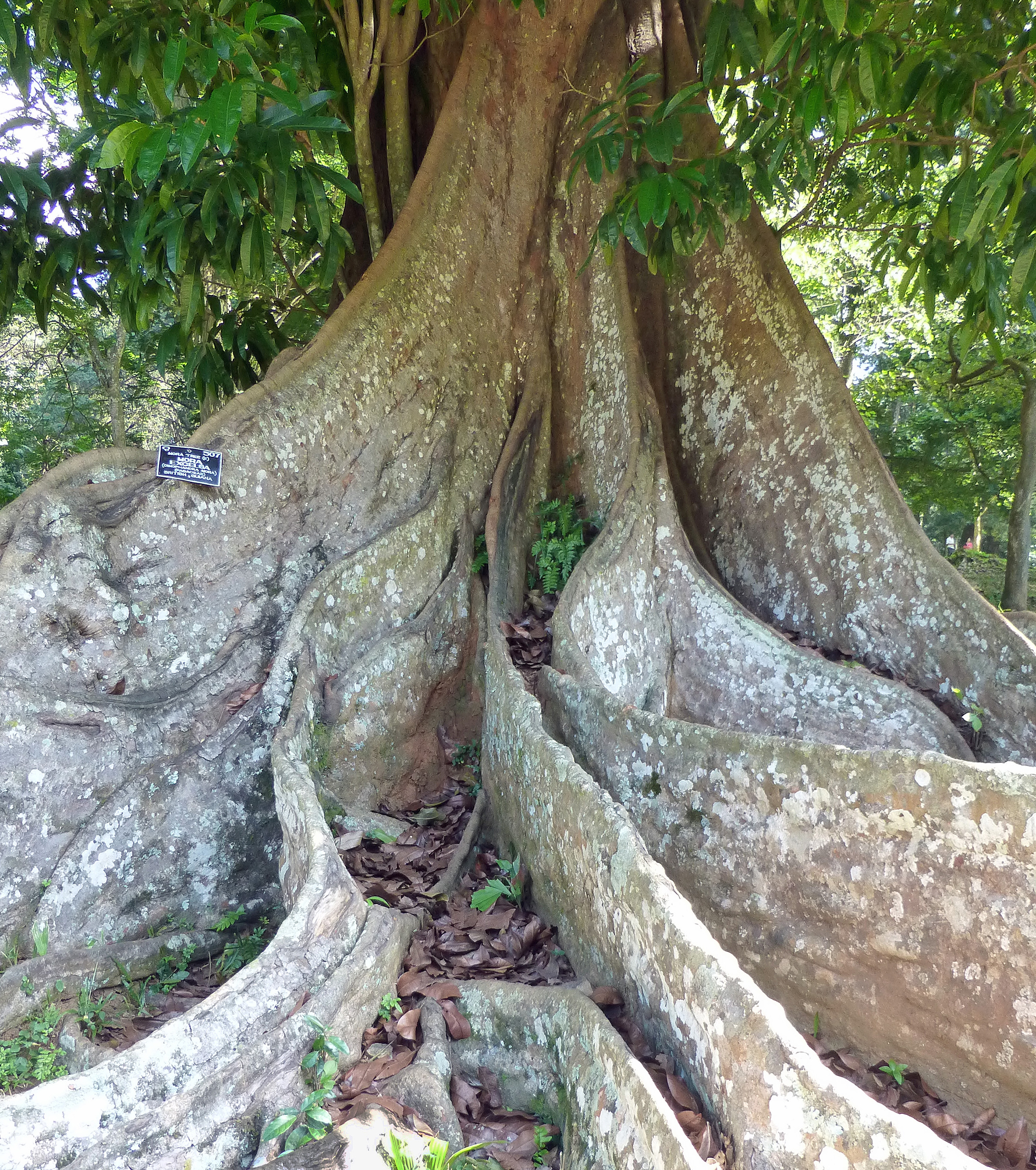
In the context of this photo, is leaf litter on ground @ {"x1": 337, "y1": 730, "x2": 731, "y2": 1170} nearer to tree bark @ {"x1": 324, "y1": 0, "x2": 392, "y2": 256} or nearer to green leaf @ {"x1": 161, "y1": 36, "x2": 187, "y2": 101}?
green leaf @ {"x1": 161, "y1": 36, "x2": 187, "y2": 101}

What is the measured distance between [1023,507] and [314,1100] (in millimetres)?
9653

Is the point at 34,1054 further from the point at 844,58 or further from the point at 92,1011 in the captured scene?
the point at 844,58

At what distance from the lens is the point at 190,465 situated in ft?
12.4

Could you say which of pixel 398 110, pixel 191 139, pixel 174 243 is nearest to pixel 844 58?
pixel 191 139

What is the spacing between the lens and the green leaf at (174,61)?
8.20ft

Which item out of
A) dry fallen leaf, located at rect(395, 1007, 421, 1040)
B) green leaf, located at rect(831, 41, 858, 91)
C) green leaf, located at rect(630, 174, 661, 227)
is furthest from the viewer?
green leaf, located at rect(630, 174, 661, 227)

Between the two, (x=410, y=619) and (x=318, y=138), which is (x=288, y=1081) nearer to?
(x=410, y=619)

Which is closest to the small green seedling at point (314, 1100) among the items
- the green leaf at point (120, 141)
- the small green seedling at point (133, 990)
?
the small green seedling at point (133, 990)

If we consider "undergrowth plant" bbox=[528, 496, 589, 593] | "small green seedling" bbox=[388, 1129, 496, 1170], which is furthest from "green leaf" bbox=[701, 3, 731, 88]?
"small green seedling" bbox=[388, 1129, 496, 1170]

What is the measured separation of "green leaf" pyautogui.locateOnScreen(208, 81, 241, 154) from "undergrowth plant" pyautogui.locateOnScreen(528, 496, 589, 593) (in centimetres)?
246

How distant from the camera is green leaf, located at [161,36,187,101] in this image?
2498mm

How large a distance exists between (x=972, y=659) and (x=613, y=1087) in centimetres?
265

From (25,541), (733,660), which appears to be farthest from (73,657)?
(733,660)

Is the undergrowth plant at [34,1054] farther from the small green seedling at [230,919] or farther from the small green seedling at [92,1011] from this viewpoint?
the small green seedling at [230,919]
